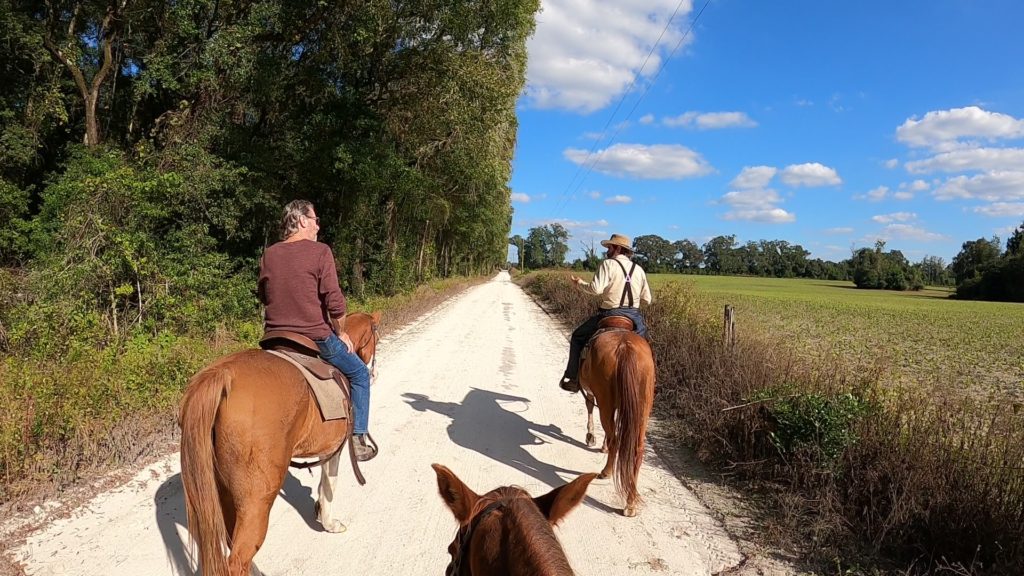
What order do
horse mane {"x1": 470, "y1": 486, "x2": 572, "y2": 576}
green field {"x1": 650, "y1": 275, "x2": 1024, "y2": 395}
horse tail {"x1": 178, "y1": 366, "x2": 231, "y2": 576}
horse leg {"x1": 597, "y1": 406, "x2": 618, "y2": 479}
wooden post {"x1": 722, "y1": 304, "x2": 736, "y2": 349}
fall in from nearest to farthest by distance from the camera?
horse mane {"x1": 470, "y1": 486, "x2": 572, "y2": 576} < horse tail {"x1": 178, "y1": 366, "x2": 231, "y2": 576} < horse leg {"x1": 597, "y1": 406, "x2": 618, "y2": 479} < wooden post {"x1": 722, "y1": 304, "x2": 736, "y2": 349} < green field {"x1": 650, "y1": 275, "x2": 1024, "y2": 395}

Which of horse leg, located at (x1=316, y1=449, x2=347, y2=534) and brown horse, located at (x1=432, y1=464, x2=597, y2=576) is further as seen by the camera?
horse leg, located at (x1=316, y1=449, x2=347, y2=534)

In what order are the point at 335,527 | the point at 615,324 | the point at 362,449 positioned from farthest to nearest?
the point at 615,324
the point at 362,449
the point at 335,527

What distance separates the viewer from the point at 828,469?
13.8 feet

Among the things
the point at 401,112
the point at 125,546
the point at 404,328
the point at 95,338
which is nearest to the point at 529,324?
the point at 404,328

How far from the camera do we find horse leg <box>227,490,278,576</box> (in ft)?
8.70

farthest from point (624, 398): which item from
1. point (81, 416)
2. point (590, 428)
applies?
point (81, 416)

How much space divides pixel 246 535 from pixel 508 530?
80.6 inches

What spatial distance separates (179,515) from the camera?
384 cm

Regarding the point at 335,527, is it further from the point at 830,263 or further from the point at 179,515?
the point at 830,263

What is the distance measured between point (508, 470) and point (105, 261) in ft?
26.8

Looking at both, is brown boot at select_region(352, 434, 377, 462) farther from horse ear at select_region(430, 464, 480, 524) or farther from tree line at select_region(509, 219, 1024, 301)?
tree line at select_region(509, 219, 1024, 301)

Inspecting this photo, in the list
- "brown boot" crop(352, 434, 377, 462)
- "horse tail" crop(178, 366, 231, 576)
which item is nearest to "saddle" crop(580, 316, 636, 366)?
"brown boot" crop(352, 434, 377, 462)

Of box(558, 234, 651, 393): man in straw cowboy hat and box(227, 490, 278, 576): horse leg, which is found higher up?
box(558, 234, 651, 393): man in straw cowboy hat

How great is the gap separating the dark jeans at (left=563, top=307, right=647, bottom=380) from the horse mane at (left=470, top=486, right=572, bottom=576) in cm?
434
